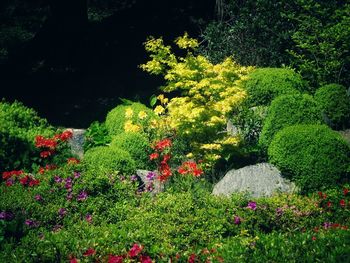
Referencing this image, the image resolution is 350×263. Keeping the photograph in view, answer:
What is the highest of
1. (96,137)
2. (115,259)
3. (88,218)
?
(115,259)

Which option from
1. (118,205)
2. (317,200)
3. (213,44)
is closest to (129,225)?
(118,205)

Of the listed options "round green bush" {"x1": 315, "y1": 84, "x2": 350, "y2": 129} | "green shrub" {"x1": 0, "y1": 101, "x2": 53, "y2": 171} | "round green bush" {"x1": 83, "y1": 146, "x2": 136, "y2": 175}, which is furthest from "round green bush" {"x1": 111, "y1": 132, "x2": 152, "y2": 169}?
"round green bush" {"x1": 315, "y1": 84, "x2": 350, "y2": 129}

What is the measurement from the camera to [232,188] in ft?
25.4

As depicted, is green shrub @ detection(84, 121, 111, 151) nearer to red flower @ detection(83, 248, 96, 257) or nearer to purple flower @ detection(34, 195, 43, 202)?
purple flower @ detection(34, 195, 43, 202)

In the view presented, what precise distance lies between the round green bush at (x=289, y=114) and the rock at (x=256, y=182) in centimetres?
85

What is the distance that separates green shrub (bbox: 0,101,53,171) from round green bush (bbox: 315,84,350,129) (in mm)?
6789

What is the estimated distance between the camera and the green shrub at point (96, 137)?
381 inches

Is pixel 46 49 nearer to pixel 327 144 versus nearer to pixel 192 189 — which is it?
pixel 192 189

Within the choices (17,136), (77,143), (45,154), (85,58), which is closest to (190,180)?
(45,154)

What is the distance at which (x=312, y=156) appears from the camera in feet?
24.1

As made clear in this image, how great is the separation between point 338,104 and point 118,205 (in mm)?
6429

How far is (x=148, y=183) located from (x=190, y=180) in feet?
2.87

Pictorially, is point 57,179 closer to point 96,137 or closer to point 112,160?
point 112,160

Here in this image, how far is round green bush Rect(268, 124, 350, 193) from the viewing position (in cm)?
726
